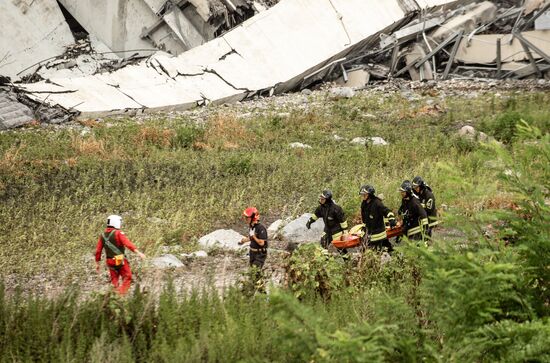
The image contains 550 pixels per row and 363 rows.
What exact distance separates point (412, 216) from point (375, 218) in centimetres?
48

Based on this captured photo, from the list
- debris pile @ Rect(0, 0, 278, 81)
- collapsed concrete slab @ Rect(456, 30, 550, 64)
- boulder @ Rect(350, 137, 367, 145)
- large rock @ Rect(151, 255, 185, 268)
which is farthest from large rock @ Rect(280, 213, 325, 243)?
collapsed concrete slab @ Rect(456, 30, 550, 64)

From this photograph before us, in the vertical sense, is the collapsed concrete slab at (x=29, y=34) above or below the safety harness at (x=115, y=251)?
above

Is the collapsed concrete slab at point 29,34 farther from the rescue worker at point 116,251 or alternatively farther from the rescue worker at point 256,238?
the rescue worker at point 256,238

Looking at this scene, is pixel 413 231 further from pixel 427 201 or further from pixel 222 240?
pixel 222 240

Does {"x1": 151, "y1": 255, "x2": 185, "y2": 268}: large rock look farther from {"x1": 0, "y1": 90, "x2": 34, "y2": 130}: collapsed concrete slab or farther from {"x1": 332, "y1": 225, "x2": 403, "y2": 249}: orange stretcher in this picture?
{"x1": 0, "y1": 90, "x2": 34, "y2": 130}: collapsed concrete slab

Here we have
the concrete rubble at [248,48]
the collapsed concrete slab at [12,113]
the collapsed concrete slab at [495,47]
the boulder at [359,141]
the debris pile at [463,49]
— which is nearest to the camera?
the boulder at [359,141]

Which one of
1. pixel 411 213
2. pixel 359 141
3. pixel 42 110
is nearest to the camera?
pixel 411 213

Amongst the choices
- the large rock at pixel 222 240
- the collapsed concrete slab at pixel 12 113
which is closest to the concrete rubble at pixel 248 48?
the collapsed concrete slab at pixel 12 113

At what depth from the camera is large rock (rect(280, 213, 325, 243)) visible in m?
9.95

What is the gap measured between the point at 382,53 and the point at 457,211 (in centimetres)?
1846

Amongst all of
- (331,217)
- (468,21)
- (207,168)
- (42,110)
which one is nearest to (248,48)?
(42,110)

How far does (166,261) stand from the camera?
8.58 meters

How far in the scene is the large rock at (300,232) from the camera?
9.95 m

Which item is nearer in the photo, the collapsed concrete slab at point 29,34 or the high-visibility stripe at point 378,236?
the high-visibility stripe at point 378,236
